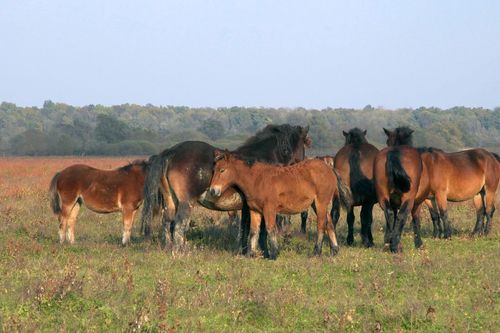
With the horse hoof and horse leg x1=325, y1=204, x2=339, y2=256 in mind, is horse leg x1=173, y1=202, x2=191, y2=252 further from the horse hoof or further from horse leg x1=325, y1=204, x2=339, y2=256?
the horse hoof

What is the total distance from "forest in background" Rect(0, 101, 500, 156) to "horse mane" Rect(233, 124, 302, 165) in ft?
148

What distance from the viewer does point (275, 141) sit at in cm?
1274

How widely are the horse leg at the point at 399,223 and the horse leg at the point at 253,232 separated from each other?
2.32 m

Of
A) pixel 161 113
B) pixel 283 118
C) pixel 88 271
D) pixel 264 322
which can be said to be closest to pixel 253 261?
pixel 88 271

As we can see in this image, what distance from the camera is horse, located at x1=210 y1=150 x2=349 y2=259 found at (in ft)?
36.0

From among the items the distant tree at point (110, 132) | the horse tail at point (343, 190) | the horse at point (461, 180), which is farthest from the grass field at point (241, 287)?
the distant tree at point (110, 132)

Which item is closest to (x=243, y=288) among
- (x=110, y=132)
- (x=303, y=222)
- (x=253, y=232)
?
(x=253, y=232)

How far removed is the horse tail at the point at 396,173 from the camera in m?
11.5

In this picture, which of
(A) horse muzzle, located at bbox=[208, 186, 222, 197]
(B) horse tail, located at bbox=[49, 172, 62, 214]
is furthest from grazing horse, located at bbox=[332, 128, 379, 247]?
(B) horse tail, located at bbox=[49, 172, 62, 214]

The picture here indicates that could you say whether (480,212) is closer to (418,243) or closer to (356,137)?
(418,243)

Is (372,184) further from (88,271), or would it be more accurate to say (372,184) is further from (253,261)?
(88,271)

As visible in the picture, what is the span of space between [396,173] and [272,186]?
2104mm

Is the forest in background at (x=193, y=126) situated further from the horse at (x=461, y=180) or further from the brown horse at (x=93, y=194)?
the brown horse at (x=93, y=194)

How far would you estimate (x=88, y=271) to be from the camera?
9383 mm
